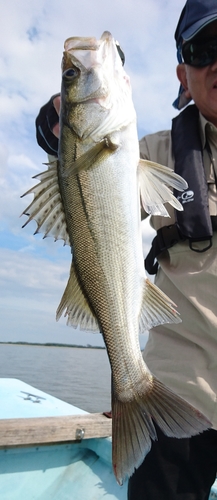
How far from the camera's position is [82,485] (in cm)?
423

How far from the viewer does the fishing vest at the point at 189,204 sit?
247 cm

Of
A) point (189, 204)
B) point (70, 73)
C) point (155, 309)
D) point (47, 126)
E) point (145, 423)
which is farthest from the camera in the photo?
point (47, 126)

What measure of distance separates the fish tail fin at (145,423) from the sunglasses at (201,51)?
1.93 m

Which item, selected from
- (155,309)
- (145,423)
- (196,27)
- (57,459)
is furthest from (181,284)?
(57,459)

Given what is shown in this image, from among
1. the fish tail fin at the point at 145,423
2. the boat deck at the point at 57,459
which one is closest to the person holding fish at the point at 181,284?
the fish tail fin at the point at 145,423

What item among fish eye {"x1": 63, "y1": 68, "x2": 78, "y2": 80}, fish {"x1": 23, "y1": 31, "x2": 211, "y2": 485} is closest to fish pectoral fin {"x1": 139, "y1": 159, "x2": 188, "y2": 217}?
fish {"x1": 23, "y1": 31, "x2": 211, "y2": 485}

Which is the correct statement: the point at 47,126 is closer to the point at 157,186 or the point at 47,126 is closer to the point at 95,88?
the point at 95,88

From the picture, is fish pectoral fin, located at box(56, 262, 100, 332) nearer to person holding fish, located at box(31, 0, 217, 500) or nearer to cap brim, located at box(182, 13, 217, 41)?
person holding fish, located at box(31, 0, 217, 500)

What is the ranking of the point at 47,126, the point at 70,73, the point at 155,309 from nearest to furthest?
the point at 155,309
the point at 70,73
the point at 47,126

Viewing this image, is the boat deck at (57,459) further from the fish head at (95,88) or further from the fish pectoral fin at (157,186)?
the fish head at (95,88)

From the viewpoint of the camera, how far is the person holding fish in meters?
2.03

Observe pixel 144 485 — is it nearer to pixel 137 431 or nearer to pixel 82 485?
pixel 137 431

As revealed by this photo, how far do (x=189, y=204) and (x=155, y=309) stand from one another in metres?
0.78

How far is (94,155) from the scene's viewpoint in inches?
85.0
